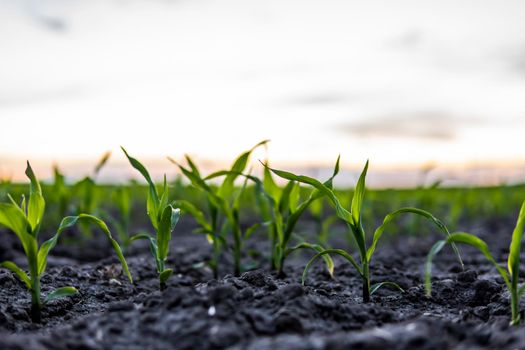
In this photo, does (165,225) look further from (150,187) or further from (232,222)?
(232,222)

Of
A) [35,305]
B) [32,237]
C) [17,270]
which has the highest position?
[32,237]

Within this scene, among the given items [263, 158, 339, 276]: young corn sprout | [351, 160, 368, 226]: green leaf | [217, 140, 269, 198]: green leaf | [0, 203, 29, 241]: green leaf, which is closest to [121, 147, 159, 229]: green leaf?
[217, 140, 269, 198]: green leaf

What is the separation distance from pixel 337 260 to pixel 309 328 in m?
2.22

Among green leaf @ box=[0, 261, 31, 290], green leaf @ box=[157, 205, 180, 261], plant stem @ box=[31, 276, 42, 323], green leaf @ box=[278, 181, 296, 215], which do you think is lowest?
plant stem @ box=[31, 276, 42, 323]

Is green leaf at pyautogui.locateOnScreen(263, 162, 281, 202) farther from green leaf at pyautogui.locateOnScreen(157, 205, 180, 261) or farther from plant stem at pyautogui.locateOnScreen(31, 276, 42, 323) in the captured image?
plant stem at pyautogui.locateOnScreen(31, 276, 42, 323)

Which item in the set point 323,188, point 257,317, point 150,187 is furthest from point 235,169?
point 257,317

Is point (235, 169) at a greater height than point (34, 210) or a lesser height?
greater

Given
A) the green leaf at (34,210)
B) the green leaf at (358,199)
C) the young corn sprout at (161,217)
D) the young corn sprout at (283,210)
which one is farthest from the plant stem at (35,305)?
the green leaf at (358,199)

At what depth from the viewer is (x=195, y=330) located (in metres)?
1.61

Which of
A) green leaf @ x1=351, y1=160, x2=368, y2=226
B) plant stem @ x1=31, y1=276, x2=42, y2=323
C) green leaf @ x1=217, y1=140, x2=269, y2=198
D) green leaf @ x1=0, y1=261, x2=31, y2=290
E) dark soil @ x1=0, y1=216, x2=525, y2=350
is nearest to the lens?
dark soil @ x1=0, y1=216, x2=525, y2=350

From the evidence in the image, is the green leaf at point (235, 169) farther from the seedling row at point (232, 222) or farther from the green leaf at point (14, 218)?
the green leaf at point (14, 218)

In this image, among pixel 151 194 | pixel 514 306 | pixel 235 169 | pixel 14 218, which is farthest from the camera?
pixel 235 169

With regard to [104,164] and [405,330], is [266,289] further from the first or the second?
[104,164]

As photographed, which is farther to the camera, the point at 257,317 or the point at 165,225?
the point at 165,225
